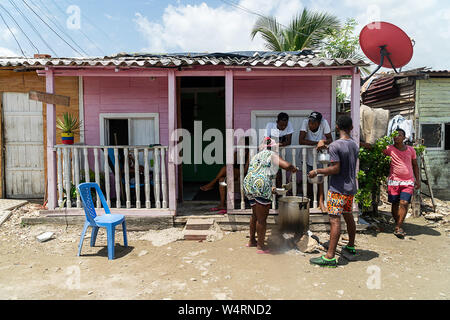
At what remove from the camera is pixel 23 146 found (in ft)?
23.2

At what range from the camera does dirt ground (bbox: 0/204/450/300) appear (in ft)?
11.2

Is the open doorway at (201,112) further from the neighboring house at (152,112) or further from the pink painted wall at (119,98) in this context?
the pink painted wall at (119,98)

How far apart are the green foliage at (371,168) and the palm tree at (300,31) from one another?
8.71 m

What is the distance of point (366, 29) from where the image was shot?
5711mm

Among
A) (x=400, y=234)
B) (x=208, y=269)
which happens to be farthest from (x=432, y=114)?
(x=208, y=269)

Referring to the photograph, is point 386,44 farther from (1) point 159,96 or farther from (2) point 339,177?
(1) point 159,96

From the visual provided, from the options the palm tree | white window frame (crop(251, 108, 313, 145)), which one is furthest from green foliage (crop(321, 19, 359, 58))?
white window frame (crop(251, 108, 313, 145))

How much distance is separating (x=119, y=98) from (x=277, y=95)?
352 cm

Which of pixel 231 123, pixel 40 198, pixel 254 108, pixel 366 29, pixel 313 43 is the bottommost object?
pixel 40 198

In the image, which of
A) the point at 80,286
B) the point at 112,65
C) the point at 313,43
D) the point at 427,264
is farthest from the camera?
the point at 313,43

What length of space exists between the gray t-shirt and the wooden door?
6440mm

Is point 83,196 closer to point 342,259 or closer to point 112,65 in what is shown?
point 112,65
